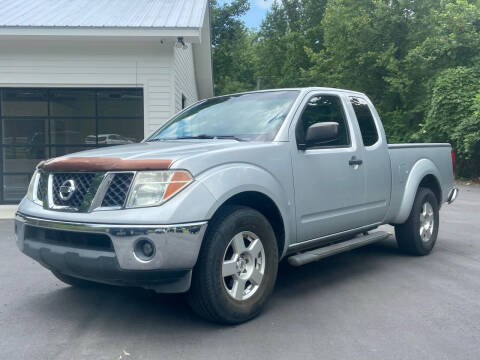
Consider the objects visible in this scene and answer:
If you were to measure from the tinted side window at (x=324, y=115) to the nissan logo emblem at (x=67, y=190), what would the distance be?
1973 mm

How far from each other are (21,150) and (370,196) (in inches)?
350

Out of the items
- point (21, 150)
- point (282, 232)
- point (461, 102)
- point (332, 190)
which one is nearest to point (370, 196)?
point (332, 190)

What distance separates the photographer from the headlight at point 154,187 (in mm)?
3500

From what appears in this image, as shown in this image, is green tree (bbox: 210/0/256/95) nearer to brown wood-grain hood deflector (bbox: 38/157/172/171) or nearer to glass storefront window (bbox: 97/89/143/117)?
glass storefront window (bbox: 97/89/143/117)

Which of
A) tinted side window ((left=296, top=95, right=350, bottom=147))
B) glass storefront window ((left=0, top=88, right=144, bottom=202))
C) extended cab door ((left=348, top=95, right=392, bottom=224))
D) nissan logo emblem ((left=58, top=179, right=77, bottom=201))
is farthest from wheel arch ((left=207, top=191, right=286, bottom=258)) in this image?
glass storefront window ((left=0, top=88, right=144, bottom=202))

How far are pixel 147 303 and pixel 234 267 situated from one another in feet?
3.67

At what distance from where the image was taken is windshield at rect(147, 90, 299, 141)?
15.2ft

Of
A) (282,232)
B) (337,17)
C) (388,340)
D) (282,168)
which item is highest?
(337,17)

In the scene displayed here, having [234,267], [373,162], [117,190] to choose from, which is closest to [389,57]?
[373,162]

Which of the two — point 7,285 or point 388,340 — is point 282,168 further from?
point 7,285

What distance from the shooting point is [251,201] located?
423 centimetres

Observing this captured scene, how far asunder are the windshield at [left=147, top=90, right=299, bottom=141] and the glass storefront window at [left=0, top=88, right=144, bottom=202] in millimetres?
6147

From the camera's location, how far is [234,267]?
151 inches

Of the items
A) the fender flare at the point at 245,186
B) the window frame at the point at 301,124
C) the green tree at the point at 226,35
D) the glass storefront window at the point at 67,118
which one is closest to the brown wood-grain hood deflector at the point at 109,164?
the fender flare at the point at 245,186
